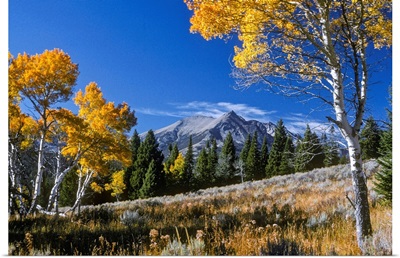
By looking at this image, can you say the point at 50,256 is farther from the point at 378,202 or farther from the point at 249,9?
the point at 378,202

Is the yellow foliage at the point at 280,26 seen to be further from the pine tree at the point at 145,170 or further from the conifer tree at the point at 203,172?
the conifer tree at the point at 203,172

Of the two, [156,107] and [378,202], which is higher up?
[156,107]

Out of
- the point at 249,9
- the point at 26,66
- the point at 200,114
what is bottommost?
the point at 200,114

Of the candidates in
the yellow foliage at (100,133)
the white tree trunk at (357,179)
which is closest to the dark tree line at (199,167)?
the yellow foliage at (100,133)

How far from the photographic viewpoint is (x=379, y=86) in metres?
5.14

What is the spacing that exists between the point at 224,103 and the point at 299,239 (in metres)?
2.60

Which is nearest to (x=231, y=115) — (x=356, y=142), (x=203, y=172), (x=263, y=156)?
(x=356, y=142)

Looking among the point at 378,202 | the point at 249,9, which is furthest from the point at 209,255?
the point at 378,202

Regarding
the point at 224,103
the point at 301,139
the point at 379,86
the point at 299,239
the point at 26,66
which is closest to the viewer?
the point at 299,239

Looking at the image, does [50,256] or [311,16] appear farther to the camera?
[311,16]

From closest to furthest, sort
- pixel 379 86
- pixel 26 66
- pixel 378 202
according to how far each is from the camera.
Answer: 1. pixel 379 86
2. pixel 378 202
3. pixel 26 66

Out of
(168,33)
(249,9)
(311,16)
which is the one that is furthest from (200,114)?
(311,16)

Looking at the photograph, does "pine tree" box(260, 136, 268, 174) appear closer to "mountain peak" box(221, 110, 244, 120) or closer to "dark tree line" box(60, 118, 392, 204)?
"dark tree line" box(60, 118, 392, 204)

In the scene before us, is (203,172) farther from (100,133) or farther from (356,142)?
(356,142)
